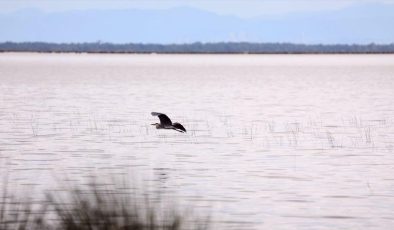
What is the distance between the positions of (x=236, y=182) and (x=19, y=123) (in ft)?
51.3

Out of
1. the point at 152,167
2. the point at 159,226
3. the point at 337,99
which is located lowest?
the point at 337,99

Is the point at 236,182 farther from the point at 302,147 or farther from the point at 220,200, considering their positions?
the point at 302,147

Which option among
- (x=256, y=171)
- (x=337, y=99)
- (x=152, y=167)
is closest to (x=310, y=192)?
(x=256, y=171)

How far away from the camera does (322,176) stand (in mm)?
21344

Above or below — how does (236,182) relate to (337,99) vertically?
above

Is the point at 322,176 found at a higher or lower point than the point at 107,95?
higher

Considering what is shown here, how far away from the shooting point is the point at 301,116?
133 feet

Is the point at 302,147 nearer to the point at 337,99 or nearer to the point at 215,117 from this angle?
the point at 215,117

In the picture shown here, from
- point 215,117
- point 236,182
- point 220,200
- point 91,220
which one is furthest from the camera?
point 215,117

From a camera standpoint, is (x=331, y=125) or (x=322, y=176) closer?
(x=322, y=176)

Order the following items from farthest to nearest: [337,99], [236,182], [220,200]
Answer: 1. [337,99]
2. [236,182]
3. [220,200]

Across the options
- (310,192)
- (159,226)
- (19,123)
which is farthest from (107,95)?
(159,226)

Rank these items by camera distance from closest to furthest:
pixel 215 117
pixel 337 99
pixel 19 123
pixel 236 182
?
pixel 236 182 → pixel 19 123 → pixel 215 117 → pixel 337 99

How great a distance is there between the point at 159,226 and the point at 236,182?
820 centimetres
